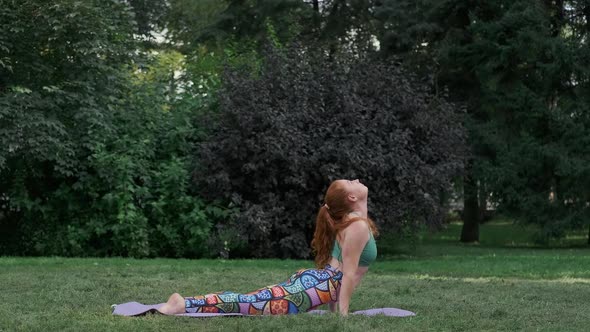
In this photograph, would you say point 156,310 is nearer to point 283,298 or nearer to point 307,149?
point 283,298

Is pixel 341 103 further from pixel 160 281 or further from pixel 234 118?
pixel 160 281

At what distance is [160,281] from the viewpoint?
31.9ft

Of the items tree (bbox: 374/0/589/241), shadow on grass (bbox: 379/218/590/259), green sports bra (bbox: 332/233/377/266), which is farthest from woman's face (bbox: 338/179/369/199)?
tree (bbox: 374/0/589/241)

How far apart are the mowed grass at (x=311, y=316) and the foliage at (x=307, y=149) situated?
1307 millimetres

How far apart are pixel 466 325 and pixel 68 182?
410 inches

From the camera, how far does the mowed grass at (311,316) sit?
617cm

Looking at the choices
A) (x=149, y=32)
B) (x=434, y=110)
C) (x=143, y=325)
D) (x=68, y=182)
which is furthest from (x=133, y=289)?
(x=149, y=32)

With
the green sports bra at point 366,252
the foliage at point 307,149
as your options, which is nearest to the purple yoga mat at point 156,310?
the green sports bra at point 366,252

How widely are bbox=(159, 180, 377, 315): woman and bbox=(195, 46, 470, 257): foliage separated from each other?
750 cm

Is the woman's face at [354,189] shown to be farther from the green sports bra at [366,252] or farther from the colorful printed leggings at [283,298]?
the colorful printed leggings at [283,298]

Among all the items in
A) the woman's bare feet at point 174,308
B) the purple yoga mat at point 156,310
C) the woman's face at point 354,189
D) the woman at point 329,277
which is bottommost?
the purple yoga mat at point 156,310

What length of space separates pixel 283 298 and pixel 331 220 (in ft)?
2.43

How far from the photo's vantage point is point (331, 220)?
22.2ft

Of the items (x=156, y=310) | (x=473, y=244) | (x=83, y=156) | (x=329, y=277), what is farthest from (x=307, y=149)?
(x=473, y=244)
